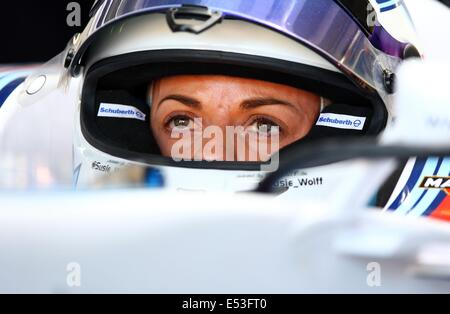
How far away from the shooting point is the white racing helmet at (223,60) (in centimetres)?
115

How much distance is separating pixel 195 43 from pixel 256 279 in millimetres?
569

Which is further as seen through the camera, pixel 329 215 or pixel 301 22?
pixel 301 22

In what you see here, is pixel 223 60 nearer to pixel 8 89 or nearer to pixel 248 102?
pixel 248 102

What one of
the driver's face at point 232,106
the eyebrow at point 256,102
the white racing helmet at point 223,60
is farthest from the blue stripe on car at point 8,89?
the eyebrow at point 256,102

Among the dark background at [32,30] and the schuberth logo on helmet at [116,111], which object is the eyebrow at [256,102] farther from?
the dark background at [32,30]

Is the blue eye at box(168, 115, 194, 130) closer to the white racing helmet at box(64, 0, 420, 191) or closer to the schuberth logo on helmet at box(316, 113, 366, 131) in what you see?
the white racing helmet at box(64, 0, 420, 191)

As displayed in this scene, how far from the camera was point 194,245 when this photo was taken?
685mm

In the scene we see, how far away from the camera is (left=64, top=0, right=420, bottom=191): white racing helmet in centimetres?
115

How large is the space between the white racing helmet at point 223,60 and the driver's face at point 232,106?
0.02m

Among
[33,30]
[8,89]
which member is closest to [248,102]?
[8,89]

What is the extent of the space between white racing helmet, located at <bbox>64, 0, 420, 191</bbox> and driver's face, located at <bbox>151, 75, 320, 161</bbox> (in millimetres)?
17

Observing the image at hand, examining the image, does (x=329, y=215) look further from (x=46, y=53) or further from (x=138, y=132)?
(x=46, y=53)

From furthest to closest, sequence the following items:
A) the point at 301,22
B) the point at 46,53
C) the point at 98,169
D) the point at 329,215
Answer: the point at 46,53, the point at 98,169, the point at 301,22, the point at 329,215
